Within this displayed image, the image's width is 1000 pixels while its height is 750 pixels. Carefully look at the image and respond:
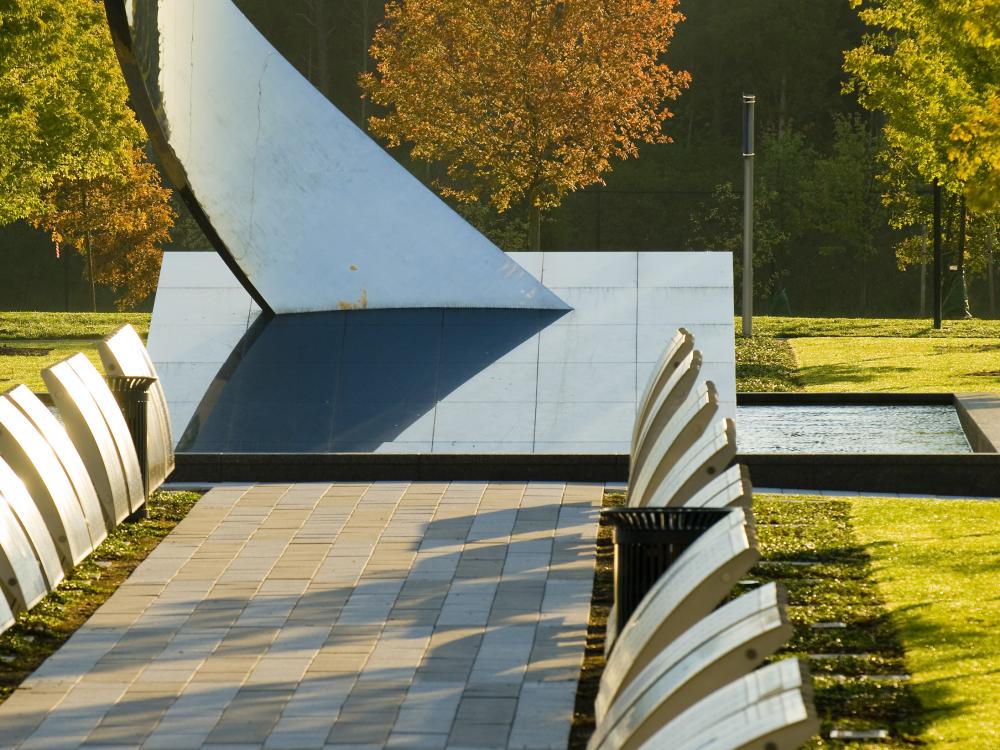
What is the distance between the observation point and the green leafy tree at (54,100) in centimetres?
2041

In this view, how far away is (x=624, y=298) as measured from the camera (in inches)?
522

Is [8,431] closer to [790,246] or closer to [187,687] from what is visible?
[187,687]

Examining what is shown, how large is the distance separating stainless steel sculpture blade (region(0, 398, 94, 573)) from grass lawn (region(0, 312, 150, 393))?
10030 mm

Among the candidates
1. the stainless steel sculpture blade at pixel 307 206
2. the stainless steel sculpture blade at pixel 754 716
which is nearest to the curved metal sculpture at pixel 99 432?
the stainless steel sculpture blade at pixel 307 206

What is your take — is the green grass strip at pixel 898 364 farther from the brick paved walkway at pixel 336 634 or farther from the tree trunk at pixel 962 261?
the brick paved walkway at pixel 336 634

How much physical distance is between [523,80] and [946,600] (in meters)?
22.4

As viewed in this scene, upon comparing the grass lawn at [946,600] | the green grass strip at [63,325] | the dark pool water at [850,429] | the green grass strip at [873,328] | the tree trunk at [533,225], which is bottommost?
the dark pool water at [850,429]

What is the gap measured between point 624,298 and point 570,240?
29898 mm

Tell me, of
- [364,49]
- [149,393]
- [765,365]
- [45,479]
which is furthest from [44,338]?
[364,49]

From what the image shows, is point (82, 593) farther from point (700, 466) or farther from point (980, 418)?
point (980, 418)

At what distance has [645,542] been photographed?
5.83m

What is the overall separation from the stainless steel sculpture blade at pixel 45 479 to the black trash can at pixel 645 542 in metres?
2.97

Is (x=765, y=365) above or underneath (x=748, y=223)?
underneath

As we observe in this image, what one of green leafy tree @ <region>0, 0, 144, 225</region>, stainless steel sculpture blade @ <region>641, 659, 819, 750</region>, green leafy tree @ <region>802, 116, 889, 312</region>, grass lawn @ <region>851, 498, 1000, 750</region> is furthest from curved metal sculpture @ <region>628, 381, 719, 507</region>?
green leafy tree @ <region>802, 116, 889, 312</region>
